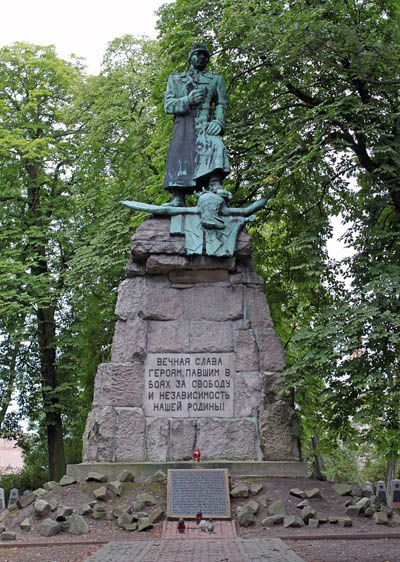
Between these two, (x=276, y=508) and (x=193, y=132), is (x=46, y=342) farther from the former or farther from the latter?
(x=276, y=508)

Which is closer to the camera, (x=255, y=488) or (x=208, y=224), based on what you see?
(x=255, y=488)

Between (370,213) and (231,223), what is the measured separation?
367cm

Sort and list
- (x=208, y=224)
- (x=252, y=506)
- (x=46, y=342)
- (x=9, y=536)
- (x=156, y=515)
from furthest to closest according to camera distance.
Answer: (x=46, y=342)
(x=208, y=224)
(x=252, y=506)
(x=156, y=515)
(x=9, y=536)

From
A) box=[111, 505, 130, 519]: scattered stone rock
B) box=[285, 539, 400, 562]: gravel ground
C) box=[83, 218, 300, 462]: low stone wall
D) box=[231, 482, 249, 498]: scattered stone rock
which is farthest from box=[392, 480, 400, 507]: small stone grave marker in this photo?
box=[111, 505, 130, 519]: scattered stone rock

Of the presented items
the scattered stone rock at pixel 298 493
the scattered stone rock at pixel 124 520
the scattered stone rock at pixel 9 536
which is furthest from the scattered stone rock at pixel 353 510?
the scattered stone rock at pixel 9 536

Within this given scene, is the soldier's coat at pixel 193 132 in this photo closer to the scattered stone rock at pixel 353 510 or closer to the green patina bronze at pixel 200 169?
the green patina bronze at pixel 200 169

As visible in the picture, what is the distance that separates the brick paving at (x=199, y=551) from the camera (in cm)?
617

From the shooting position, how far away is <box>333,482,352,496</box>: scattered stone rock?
8828 mm

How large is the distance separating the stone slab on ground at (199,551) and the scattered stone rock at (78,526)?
708mm

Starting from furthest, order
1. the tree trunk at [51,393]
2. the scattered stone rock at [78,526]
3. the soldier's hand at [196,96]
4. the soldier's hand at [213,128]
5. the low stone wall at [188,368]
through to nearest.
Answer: the tree trunk at [51,393] < the soldier's hand at [196,96] < the soldier's hand at [213,128] < the low stone wall at [188,368] < the scattered stone rock at [78,526]

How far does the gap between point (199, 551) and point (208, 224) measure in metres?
4.80

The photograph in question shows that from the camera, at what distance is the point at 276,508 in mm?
8078

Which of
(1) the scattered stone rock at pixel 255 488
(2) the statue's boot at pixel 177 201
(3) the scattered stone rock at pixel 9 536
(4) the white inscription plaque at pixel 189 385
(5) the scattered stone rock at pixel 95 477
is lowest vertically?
(3) the scattered stone rock at pixel 9 536

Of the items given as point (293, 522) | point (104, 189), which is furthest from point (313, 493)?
point (104, 189)
